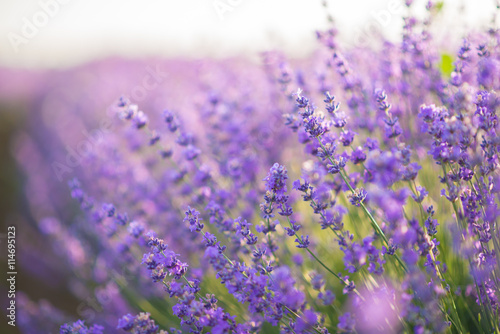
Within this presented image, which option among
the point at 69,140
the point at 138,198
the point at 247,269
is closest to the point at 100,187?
the point at 138,198

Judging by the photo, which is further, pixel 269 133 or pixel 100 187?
pixel 100 187

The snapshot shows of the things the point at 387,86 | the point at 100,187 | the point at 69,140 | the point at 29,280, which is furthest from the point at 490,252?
the point at 69,140

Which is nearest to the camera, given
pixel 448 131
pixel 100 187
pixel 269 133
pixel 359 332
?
pixel 448 131

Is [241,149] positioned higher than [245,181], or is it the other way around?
[241,149]

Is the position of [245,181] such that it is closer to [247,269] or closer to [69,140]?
[247,269]

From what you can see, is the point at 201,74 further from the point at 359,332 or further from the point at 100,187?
the point at 359,332

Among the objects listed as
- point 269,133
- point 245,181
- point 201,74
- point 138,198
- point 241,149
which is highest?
point 201,74

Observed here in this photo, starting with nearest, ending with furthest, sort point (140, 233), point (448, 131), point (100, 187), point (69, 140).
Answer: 1. point (448, 131)
2. point (140, 233)
3. point (100, 187)
4. point (69, 140)
